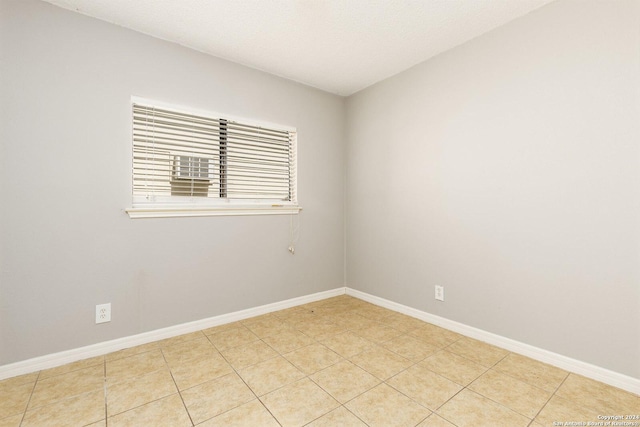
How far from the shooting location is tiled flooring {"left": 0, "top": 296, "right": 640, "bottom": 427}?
4.77ft

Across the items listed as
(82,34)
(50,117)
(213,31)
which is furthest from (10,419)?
(213,31)

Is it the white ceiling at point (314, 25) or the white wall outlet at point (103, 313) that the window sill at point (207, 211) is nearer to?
the white wall outlet at point (103, 313)

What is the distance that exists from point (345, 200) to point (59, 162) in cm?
262

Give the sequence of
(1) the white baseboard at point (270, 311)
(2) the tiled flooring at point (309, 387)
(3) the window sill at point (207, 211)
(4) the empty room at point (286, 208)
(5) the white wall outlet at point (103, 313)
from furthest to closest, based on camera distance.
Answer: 1. (3) the window sill at point (207, 211)
2. (5) the white wall outlet at point (103, 313)
3. (1) the white baseboard at point (270, 311)
4. (4) the empty room at point (286, 208)
5. (2) the tiled flooring at point (309, 387)

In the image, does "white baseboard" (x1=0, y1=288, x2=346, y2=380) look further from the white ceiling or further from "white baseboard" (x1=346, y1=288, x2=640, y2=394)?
the white ceiling

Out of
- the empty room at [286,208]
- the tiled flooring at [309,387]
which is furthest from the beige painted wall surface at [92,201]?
the tiled flooring at [309,387]

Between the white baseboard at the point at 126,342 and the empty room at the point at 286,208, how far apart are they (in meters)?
0.02

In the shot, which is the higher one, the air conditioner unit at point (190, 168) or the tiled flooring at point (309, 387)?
the air conditioner unit at point (190, 168)

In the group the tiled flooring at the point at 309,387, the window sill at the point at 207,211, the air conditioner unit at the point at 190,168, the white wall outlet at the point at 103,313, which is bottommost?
the tiled flooring at the point at 309,387

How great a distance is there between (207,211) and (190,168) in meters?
0.39

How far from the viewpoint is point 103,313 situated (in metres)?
2.11

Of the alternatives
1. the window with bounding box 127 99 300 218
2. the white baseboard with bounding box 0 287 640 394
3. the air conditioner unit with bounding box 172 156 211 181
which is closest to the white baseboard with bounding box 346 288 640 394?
the white baseboard with bounding box 0 287 640 394

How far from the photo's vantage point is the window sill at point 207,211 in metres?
2.25

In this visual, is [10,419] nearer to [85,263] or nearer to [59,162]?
[85,263]
